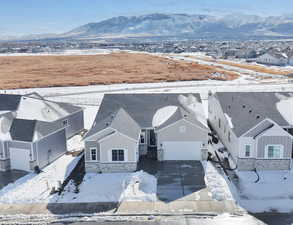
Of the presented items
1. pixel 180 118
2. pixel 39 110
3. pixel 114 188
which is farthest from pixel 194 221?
pixel 39 110

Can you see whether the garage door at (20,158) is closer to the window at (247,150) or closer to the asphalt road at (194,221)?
the asphalt road at (194,221)

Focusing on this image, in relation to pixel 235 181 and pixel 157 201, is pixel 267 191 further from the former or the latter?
pixel 157 201

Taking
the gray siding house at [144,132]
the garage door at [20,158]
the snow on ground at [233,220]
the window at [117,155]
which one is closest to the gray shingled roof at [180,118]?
the gray siding house at [144,132]

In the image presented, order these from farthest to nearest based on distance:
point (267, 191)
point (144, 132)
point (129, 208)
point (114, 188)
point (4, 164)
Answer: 1. point (144, 132)
2. point (4, 164)
3. point (114, 188)
4. point (267, 191)
5. point (129, 208)

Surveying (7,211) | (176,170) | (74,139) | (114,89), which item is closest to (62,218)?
(7,211)

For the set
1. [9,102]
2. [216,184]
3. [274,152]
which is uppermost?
[9,102]

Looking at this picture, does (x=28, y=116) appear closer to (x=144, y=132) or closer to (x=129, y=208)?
(x=144, y=132)

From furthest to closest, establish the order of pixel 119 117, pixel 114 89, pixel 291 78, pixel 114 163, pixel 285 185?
pixel 291 78 < pixel 114 89 < pixel 119 117 < pixel 114 163 < pixel 285 185
